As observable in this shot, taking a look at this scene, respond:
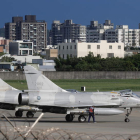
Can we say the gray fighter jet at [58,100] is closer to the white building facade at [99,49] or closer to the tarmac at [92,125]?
the tarmac at [92,125]

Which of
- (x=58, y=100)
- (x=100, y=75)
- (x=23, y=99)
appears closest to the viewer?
(x=23, y=99)

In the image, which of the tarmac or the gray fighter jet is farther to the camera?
the gray fighter jet

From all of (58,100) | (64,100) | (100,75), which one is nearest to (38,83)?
(58,100)

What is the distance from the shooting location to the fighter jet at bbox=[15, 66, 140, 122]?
108 ft

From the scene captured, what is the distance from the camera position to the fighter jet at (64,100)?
32844mm

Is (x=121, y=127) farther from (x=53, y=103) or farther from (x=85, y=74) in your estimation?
(x=85, y=74)

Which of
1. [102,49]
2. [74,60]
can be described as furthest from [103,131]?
[102,49]

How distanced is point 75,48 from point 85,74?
68.7 m

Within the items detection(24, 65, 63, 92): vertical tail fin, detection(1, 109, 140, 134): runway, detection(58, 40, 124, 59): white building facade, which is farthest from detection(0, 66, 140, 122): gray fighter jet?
detection(58, 40, 124, 59): white building facade

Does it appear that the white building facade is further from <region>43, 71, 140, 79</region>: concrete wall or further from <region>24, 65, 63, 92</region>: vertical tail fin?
<region>24, 65, 63, 92</region>: vertical tail fin

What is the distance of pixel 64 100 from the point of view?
109 feet

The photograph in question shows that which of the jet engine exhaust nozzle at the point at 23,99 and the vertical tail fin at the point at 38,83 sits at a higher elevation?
the vertical tail fin at the point at 38,83

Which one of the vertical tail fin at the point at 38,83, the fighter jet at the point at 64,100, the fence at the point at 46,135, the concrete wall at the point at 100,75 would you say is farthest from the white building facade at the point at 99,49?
the fence at the point at 46,135

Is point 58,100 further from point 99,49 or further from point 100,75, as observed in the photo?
point 99,49
